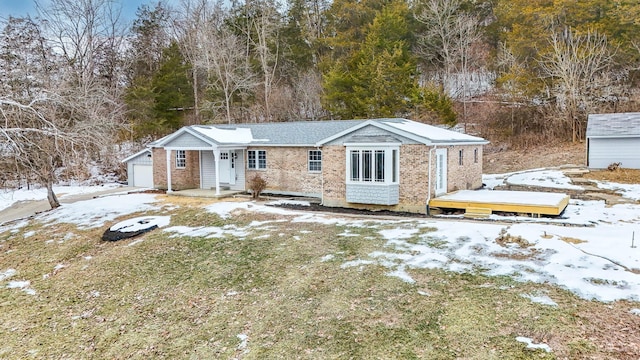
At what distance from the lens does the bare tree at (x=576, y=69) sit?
2705cm

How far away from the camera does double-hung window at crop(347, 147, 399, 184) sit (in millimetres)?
15281

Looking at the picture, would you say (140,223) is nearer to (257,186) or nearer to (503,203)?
(257,186)

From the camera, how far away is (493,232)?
10.8m

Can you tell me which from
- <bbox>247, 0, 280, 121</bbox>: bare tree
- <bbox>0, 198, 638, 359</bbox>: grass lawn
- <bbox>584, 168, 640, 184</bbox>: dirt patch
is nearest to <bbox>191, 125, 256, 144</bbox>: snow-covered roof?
<bbox>0, 198, 638, 359</bbox>: grass lawn

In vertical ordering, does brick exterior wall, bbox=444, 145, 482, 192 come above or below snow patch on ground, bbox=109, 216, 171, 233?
above

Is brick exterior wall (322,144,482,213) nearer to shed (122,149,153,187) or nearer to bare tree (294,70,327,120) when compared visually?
shed (122,149,153,187)

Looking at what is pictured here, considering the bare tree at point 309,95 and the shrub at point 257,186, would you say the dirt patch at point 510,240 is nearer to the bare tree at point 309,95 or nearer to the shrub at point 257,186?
the shrub at point 257,186

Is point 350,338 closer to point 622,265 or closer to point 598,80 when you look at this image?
point 622,265

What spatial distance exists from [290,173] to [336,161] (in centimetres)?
378

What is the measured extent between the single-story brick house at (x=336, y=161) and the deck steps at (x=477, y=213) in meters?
1.40

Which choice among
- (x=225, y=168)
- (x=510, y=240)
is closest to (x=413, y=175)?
(x=510, y=240)

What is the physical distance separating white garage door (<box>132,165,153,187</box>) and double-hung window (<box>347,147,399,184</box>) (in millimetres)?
14790

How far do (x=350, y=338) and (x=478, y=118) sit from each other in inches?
1196

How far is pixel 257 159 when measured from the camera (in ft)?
68.7
